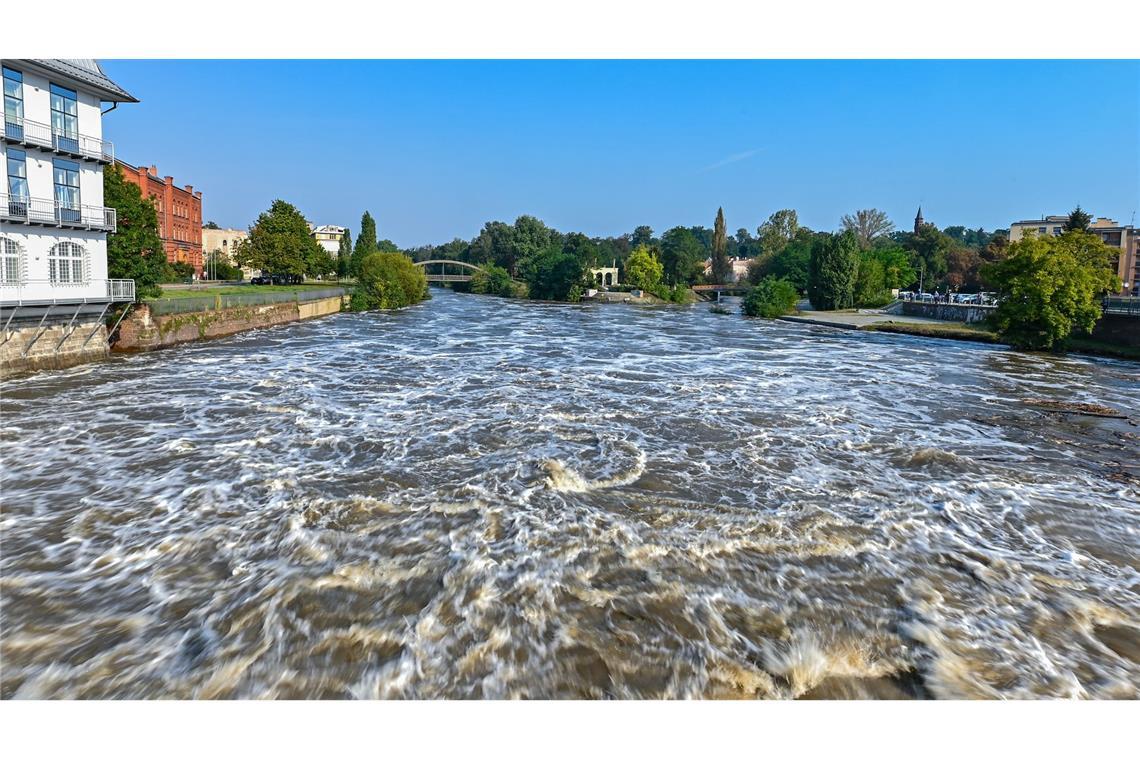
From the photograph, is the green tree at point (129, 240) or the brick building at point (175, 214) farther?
the brick building at point (175, 214)

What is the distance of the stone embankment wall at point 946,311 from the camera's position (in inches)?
1777

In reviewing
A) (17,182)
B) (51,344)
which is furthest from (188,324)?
(17,182)

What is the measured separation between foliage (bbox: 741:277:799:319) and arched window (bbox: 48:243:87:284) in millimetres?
48970

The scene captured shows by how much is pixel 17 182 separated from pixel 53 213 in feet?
4.08

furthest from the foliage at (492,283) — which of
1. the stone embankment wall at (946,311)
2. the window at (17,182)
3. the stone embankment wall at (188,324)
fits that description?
the window at (17,182)

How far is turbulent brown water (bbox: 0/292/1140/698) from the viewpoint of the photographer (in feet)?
18.9

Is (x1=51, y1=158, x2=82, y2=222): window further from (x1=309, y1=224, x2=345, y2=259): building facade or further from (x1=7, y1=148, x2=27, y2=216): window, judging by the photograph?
(x1=309, y1=224, x2=345, y2=259): building facade

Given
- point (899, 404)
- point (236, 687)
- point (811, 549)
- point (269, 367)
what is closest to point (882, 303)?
point (899, 404)

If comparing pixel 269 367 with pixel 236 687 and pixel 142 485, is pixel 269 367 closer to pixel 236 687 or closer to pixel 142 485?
pixel 142 485

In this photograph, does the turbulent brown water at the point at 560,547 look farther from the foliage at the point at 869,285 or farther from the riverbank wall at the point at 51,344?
the foliage at the point at 869,285

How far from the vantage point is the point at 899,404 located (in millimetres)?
18094

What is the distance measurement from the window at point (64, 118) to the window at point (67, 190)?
0.58 meters

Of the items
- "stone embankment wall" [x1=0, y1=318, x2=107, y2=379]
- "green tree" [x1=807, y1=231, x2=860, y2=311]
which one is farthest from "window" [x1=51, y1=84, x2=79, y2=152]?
"green tree" [x1=807, y1=231, x2=860, y2=311]

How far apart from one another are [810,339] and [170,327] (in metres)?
31.7
